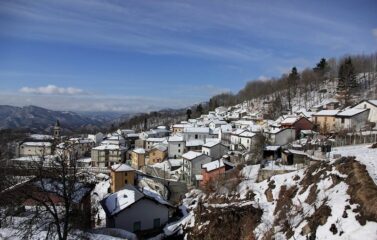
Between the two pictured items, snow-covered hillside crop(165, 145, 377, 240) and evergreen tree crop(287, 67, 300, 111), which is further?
evergreen tree crop(287, 67, 300, 111)

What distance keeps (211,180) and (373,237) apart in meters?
26.0

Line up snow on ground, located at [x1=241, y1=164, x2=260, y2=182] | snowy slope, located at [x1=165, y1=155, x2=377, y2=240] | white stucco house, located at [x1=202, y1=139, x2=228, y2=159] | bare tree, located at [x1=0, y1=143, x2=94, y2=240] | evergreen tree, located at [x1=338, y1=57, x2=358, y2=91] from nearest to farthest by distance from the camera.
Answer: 1. bare tree, located at [x1=0, y1=143, x2=94, y2=240]
2. snowy slope, located at [x1=165, y1=155, x2=377, y2=240]
3. snow on ground, located at [x1=241, y1=164, x2=260, y2=182]
4. white stucco house, located at [x1=202, y1=139, x2=228, y2=159]
5. evergreen tree, located at [x1=338, y1=57, x2=358, y2=91]

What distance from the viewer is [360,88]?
8875 centimetres

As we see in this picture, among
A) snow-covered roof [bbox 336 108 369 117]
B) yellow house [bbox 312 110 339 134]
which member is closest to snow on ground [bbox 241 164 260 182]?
yellow house [bbox 312 110 339 134]

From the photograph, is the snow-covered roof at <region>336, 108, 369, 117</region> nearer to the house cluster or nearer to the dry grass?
the house cluster

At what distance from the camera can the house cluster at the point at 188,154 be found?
27.2 metres

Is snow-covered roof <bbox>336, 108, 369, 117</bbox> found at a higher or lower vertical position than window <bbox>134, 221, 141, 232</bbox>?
higher

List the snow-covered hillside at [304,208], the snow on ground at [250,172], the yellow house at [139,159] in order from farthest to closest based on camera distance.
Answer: the yellow house at [139,159], the snow on ground at [250,172], the snow-covered hillside at [304,208]

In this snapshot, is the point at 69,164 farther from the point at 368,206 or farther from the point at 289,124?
the point at 289,124

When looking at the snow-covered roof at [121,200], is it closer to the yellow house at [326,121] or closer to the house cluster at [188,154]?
the house cluster at [188,154]

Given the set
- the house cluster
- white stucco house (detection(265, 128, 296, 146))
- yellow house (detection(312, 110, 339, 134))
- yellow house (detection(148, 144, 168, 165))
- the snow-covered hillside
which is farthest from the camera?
yellow house (detection(148, 144, 168, 165))

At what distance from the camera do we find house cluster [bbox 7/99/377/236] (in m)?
27.2

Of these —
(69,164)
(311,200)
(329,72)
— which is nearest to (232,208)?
(311,200)

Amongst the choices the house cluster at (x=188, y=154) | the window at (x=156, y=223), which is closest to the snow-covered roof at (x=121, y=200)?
the house cluster at (x=188, y=154)
